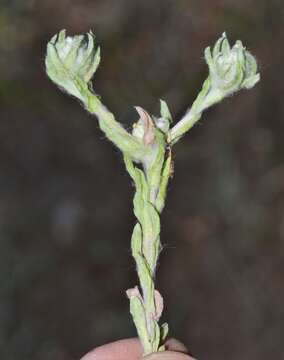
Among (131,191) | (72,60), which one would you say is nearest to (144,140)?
(72,60)

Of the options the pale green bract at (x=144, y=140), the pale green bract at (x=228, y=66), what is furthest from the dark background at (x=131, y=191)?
the pale green bract at (x=228, y=66)

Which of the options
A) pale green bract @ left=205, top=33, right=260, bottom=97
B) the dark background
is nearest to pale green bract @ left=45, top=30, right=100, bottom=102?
pale green bract @ left=205, top=33, right=260, bottom=97

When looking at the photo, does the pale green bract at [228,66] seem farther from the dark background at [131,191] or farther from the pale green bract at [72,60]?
the dark background at [131,191]

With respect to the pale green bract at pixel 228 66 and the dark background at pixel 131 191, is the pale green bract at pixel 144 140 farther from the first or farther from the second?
the dark background at pixel 131 191

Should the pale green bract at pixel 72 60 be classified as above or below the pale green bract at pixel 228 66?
above

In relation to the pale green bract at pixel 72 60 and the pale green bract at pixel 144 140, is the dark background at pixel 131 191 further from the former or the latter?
the pale green bract at pixel 72 60

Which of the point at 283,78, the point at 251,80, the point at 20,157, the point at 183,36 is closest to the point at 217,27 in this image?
the point at 183,36

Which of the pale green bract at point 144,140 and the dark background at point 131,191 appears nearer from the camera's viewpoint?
the pale green bract at point 144,140

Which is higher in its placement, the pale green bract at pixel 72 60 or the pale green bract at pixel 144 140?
the pale green bract at pixel 72 60

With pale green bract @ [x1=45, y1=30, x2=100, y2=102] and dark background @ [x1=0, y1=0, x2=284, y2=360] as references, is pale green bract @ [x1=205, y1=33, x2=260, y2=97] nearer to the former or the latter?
pale green bract @ [x1=45, y1=30, x2=100, y2=102]
